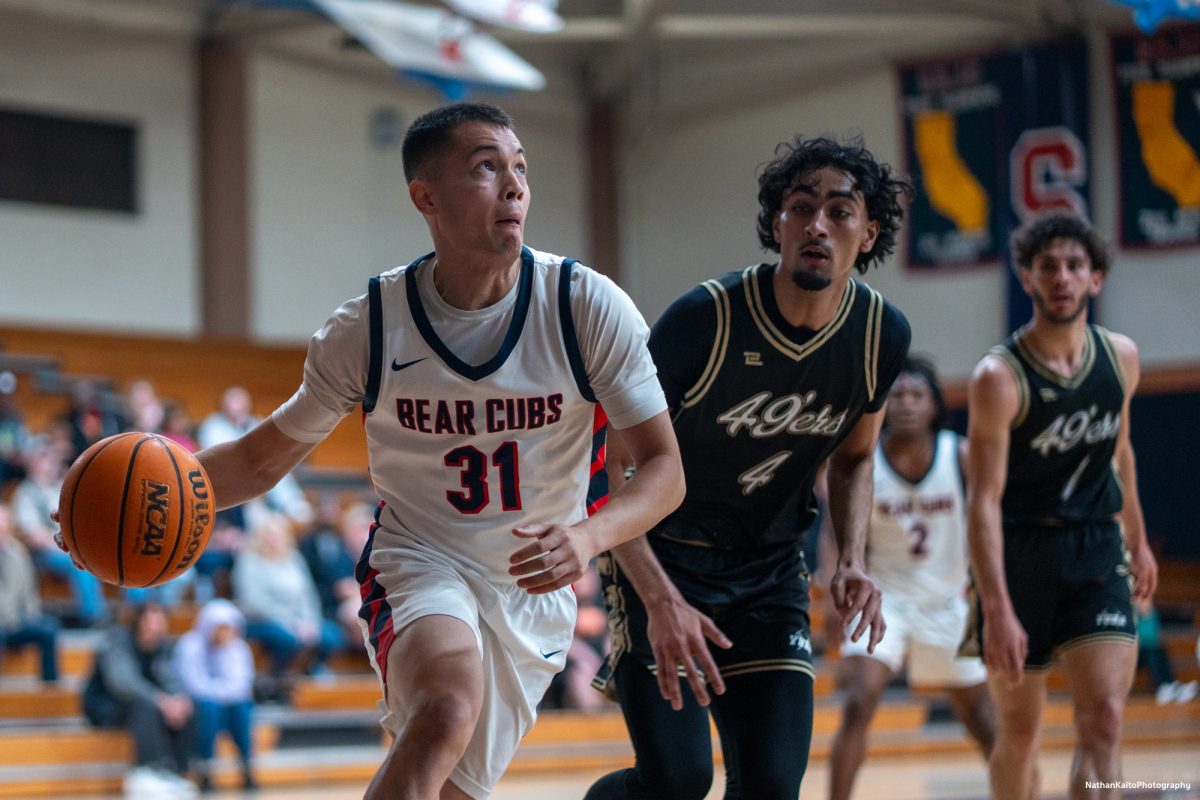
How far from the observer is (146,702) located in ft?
31.9

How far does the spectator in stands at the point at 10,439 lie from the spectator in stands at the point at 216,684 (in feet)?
9.47

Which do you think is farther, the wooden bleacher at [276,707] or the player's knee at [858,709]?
the wooden bleacher at [276,707]

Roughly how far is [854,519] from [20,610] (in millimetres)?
7648

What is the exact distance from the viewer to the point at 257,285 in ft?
59.6

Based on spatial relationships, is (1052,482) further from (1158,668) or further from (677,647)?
(1158,668)

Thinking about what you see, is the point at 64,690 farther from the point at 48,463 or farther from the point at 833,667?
the point at 833,667

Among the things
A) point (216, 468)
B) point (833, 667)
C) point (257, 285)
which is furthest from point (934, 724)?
point (216, 468)

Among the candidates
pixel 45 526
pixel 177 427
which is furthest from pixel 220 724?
pixel 177 427

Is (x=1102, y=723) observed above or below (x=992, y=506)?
below

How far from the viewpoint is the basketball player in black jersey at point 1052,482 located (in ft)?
17.2

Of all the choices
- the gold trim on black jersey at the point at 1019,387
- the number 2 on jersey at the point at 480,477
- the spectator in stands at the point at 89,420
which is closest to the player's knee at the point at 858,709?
the gold trim on black jersey at the point at 1019,387

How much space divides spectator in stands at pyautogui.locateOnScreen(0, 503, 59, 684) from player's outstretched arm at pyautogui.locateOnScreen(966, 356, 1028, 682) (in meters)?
7.06

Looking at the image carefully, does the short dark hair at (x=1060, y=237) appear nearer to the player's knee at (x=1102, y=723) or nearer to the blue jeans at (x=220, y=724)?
the player's knee at (x=1102, y=723)

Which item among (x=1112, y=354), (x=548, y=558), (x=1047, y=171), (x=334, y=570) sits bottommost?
(x=334, y=570)
